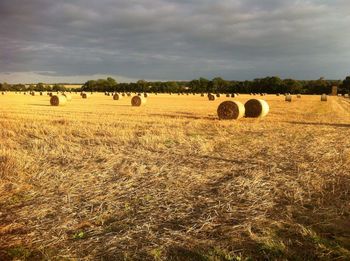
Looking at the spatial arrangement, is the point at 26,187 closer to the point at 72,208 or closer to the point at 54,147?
the point at 72,208

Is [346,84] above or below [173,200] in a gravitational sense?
above

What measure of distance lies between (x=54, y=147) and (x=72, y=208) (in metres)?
5.72

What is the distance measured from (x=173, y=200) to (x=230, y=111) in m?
16.0

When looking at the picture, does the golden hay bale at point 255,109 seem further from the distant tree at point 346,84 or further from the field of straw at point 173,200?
the distant tree at point 346,84

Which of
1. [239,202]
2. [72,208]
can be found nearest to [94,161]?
[72,208]

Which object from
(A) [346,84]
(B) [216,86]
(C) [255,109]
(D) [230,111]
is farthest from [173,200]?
(B) [216,86]

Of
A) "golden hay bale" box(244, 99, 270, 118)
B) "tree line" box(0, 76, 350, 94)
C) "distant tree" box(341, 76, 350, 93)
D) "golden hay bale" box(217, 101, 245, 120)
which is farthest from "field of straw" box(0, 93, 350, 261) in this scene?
"distant tree" box(341, 76, 350, 93)

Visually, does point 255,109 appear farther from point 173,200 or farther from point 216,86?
point 216,86

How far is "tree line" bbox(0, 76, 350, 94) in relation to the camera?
12431 centimetres

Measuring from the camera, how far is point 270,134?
1631 centimetres

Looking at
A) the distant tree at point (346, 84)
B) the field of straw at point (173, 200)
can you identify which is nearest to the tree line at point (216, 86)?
the distant tree at point (346, 84)

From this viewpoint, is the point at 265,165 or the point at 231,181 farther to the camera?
the point at 265,165

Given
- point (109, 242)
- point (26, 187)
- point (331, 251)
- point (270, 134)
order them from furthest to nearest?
point (270, 134), point (26, 187), point (109, 242), point (331, 251)

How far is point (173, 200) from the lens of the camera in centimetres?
755
